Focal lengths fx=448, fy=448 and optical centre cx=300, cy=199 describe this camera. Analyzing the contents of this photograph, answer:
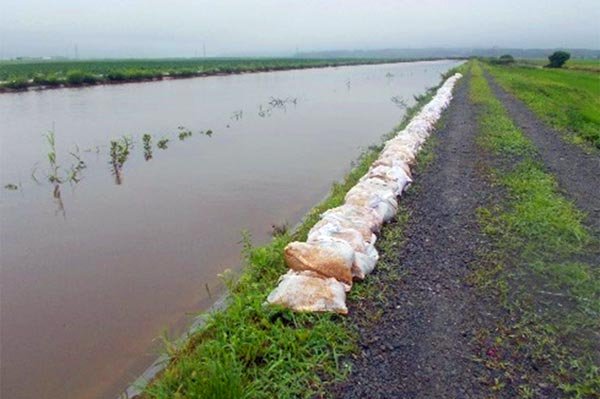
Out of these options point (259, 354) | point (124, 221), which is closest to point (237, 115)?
point (124, 221)

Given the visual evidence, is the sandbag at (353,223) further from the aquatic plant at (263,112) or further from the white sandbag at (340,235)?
the aquatic plant at (263,112)

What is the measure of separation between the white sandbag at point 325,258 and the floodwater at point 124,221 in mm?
1124

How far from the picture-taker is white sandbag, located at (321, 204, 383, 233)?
4539 millimetres

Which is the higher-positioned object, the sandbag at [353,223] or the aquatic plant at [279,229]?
the sandbag at [353,223]

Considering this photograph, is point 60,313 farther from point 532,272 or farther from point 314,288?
point 532,272

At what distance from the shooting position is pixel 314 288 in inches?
130

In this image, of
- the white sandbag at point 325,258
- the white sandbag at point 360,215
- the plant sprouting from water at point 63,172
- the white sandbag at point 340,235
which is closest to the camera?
the white sandbag at point 325,258

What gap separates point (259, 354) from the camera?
2.82 m

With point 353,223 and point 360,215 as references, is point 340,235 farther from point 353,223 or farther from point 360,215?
point 360,215

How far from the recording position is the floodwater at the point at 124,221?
11.7 ft

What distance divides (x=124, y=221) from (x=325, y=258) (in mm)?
3556

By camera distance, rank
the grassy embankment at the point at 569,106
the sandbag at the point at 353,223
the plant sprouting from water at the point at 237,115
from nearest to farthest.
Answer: the sandbag at the point at 353,223 < the grassy embankment at the point at 569,106 < the plant sprouting from water at the point at 237,115

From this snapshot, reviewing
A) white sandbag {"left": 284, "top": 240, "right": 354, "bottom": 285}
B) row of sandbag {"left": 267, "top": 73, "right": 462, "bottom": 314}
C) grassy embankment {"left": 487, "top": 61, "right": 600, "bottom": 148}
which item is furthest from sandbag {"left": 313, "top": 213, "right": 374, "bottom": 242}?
grassy embankment {"left": 487, "top": 61, "right": 600, "bottom": 148}

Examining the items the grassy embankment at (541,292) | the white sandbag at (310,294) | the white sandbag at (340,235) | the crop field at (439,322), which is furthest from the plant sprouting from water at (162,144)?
the white sandbag at (310,294)
